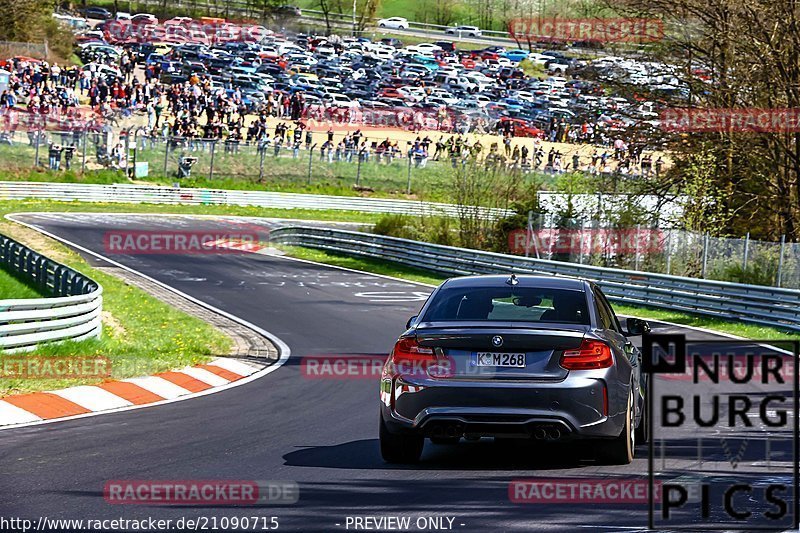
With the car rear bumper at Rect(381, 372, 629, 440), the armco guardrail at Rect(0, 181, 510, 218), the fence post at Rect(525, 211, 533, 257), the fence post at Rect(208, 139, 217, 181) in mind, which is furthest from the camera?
A: the fence post at Rect(208, 139, 217, 181)

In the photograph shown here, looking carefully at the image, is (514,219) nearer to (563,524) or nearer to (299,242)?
(299,242)

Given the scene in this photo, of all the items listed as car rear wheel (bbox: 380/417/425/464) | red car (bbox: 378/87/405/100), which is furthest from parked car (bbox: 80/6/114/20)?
car rear wheel (bbox: 380/417/425/464)

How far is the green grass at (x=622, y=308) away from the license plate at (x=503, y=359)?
14.3 meters

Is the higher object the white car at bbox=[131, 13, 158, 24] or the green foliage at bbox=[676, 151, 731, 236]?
the white car at bbox=[131, 13, 158, 24]

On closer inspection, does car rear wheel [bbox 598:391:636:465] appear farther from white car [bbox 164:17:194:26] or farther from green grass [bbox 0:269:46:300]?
white car [bbox 164:17:194:26]

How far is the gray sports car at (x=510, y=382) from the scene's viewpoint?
28.1 feet

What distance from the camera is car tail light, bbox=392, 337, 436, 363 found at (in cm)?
882

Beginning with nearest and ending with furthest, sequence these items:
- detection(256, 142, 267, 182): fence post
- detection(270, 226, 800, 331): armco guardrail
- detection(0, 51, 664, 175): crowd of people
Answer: detection(270, 226, 800, 331): armco guardrail
detection(0, 51, 664, 175): crowd of people
detection(256, 142, 267, 182): fence post

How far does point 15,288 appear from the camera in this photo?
24172 mm

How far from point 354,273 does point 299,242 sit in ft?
23.4

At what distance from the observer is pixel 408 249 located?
121ft

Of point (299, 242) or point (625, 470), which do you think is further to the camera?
point (299, 242)

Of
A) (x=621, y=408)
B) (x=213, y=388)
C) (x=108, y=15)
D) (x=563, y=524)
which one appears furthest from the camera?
(x=108, y=15)

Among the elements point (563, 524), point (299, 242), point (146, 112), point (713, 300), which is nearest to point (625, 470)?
point (563, 524)
